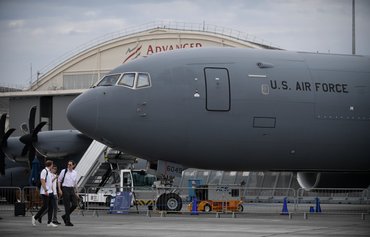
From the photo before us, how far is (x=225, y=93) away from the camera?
24.4 meters

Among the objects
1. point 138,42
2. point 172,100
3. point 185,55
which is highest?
point 138,42

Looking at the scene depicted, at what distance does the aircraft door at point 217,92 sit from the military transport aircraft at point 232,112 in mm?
31

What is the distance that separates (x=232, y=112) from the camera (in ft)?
80.0

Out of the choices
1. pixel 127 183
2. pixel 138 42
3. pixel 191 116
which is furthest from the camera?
pixel 138 42

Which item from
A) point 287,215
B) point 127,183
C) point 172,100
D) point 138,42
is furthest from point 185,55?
point 138,42

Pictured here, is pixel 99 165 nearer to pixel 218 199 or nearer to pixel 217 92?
pixel 218 199

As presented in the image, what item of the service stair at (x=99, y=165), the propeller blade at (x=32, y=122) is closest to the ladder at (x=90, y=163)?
the service stair at (x=99, y=165)

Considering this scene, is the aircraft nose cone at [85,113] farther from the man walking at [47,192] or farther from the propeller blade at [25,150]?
the propeller blade at [25,150]

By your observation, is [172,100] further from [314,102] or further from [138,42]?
[138,42]

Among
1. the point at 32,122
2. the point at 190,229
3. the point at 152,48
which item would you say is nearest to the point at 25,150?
the point at 32,122

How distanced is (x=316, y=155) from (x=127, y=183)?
39.6ft

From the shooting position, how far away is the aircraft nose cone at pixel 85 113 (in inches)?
948

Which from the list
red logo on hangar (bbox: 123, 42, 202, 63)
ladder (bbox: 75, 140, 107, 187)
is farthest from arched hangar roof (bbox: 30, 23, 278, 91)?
ladder (bbox: 75, 140, 107, 187)

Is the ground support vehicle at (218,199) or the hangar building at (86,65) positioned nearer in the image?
the ground support vehicle at (218,199)
